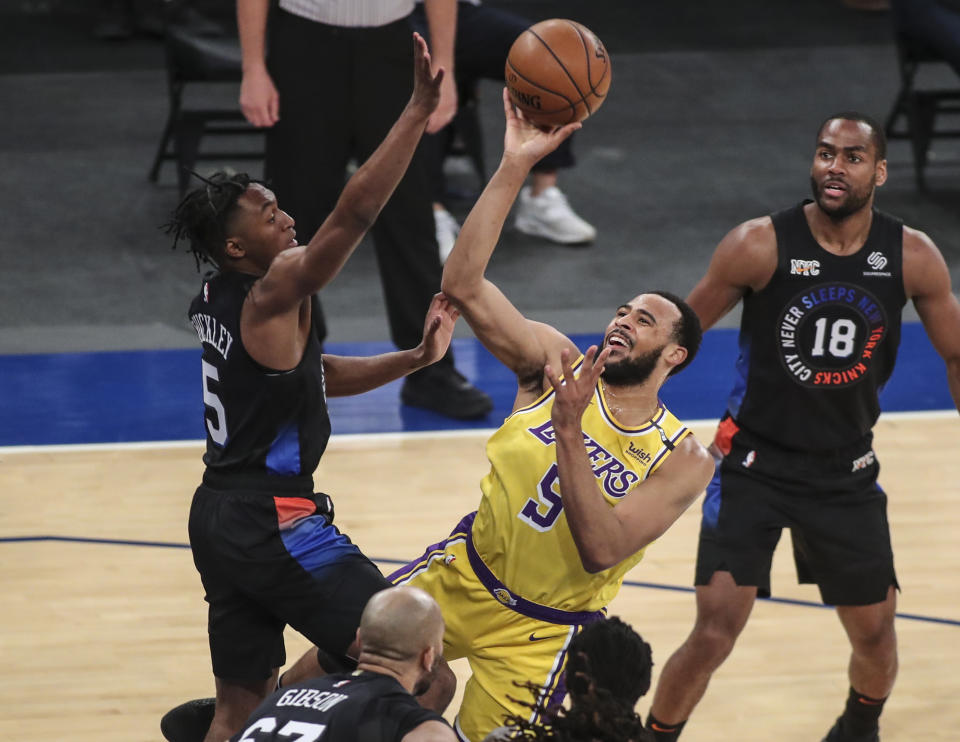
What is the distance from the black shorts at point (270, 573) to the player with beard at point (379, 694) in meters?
0.58

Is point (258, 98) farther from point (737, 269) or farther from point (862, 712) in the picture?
point (862, 712)

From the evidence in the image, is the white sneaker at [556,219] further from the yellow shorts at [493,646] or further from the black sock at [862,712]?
the yellow shorts at [493,646]

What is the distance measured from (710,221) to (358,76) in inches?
143

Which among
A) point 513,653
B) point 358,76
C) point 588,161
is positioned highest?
point 358,76

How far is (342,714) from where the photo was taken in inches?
120

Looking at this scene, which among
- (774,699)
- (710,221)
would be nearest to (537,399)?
(774,699)

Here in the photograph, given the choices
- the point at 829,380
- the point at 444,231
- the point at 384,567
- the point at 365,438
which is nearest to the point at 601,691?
the point at 829,380

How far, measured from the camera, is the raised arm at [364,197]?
3.50 m

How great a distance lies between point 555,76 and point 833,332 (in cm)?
112

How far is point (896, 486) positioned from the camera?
6.39 m

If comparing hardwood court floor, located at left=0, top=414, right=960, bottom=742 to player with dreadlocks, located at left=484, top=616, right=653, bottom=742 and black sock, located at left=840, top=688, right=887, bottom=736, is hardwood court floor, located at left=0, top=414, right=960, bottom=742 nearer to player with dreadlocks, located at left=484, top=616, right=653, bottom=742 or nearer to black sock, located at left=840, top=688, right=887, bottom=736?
black sock, located at left=840, top=688, right=887, bottom=736

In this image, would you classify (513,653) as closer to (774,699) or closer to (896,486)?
(774,699)

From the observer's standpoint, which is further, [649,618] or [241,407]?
[649,618]

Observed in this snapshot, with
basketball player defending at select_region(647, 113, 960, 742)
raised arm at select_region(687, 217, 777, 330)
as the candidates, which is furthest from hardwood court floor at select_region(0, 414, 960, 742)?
raised arm at select_region(687, 217, 777, 330)
